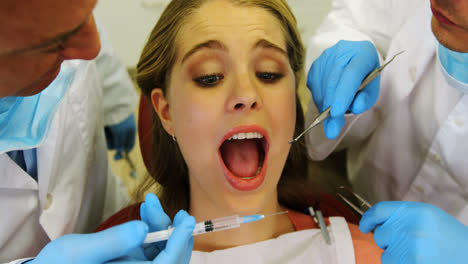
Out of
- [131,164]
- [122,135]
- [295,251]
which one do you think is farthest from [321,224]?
[131,164]

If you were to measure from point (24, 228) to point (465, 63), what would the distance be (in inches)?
44.6

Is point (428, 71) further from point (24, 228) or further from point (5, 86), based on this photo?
point (24, 228)

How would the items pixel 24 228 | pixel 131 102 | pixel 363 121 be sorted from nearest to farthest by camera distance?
pixel 24 228 < pixel 363 121 < pixel 131 102

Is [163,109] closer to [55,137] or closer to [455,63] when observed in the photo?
[55,137]

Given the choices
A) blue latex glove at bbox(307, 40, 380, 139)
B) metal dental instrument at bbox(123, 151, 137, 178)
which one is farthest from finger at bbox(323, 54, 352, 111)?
metal dental instrument at bbox(123, 151, 137, 178)

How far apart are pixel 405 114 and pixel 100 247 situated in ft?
3.15

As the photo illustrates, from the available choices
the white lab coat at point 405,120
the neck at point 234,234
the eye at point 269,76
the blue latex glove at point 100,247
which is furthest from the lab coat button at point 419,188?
the blue latex glove at point 100,247

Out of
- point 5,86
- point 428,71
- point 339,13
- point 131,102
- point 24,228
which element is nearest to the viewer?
point 5,86

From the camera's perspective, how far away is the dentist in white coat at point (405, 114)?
2.36ft

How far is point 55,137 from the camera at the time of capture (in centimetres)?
88

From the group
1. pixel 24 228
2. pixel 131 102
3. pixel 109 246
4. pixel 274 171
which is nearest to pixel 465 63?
pixel 274 171

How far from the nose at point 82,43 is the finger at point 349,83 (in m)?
0.61

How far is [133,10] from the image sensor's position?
139 cm

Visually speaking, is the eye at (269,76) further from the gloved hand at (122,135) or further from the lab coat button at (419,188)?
the gloved hand at (122,135)
